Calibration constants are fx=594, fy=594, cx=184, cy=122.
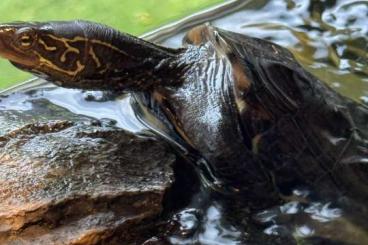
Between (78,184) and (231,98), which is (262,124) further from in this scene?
Answer: (78,184)

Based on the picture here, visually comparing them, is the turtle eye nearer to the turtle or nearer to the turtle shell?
the turtle

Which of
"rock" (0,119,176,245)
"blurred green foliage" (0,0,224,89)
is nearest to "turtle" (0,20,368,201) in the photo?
"rock" (0,119,176,245)

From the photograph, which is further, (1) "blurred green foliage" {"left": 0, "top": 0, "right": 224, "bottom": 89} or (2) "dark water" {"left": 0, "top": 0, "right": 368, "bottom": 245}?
(1) "blurred green foliage" {"left": 0, "top": 0, "right": 224, "bottom": 89}

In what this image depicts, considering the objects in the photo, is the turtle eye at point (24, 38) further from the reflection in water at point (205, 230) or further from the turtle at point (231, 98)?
the reflection in water at point (205, 230)

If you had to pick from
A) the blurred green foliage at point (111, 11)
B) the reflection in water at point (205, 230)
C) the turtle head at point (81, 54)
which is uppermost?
the blurred green foliage at point (111, 11)

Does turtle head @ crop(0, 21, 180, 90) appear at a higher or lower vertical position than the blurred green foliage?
lower

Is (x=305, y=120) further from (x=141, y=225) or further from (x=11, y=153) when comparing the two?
(x=11, y=153)

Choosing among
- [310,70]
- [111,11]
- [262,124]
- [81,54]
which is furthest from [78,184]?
[111,11]

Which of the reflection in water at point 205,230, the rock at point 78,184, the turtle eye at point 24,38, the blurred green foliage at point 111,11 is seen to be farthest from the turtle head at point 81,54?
the blurred green foliage at point 111,11
